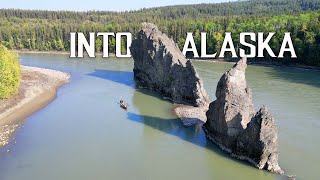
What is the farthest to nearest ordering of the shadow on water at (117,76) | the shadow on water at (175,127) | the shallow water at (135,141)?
the shadow on water at (117,76) → the shadow on water at (175,127) → the shallow water at (135,141)

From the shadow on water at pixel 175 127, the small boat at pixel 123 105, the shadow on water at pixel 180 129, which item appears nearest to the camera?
the shadow on water at pixel 180 129

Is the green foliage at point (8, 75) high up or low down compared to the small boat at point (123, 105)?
up

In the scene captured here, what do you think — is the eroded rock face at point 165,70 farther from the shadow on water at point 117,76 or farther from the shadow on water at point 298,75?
the shadow on water at point 298,75

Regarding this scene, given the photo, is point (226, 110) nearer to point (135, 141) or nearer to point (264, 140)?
point (264, 140)

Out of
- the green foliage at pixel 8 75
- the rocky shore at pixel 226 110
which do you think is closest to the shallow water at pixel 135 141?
the rocky shore at pixel 226 110

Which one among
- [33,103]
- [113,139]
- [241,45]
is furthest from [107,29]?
[113,139]

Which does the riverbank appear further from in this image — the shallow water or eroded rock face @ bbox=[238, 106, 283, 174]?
eroded rock face @ bbox=[238, 106, 283, 174]
